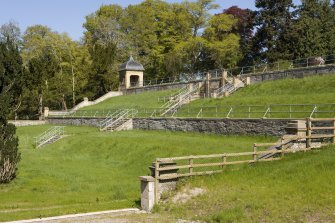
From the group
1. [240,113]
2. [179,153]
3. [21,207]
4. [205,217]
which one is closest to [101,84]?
[240,113]

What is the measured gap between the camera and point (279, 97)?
34.8m

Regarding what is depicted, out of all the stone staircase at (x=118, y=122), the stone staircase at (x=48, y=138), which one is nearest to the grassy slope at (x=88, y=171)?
the stone staircase at (x=48, y=138)

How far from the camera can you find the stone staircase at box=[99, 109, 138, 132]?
41.8 metres

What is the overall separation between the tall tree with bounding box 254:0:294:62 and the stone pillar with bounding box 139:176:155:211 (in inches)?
1779

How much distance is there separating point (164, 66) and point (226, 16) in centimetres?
1266

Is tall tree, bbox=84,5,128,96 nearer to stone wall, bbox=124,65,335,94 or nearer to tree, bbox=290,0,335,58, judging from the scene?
stone wall, bbox=124,65,335,94

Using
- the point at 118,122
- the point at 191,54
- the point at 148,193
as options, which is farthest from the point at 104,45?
the point at 148,193

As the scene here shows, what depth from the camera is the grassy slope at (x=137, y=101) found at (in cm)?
5119

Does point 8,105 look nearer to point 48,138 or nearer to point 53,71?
point 48,138

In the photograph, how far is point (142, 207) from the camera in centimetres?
1470

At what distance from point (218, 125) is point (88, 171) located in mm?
10254

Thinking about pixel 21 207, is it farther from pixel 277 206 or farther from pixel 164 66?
pixel 164 66

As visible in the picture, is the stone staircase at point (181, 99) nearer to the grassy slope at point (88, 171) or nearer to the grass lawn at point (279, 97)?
the grass lawn at point (279, 97)

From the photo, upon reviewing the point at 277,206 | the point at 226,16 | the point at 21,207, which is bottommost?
the point at 21,207
